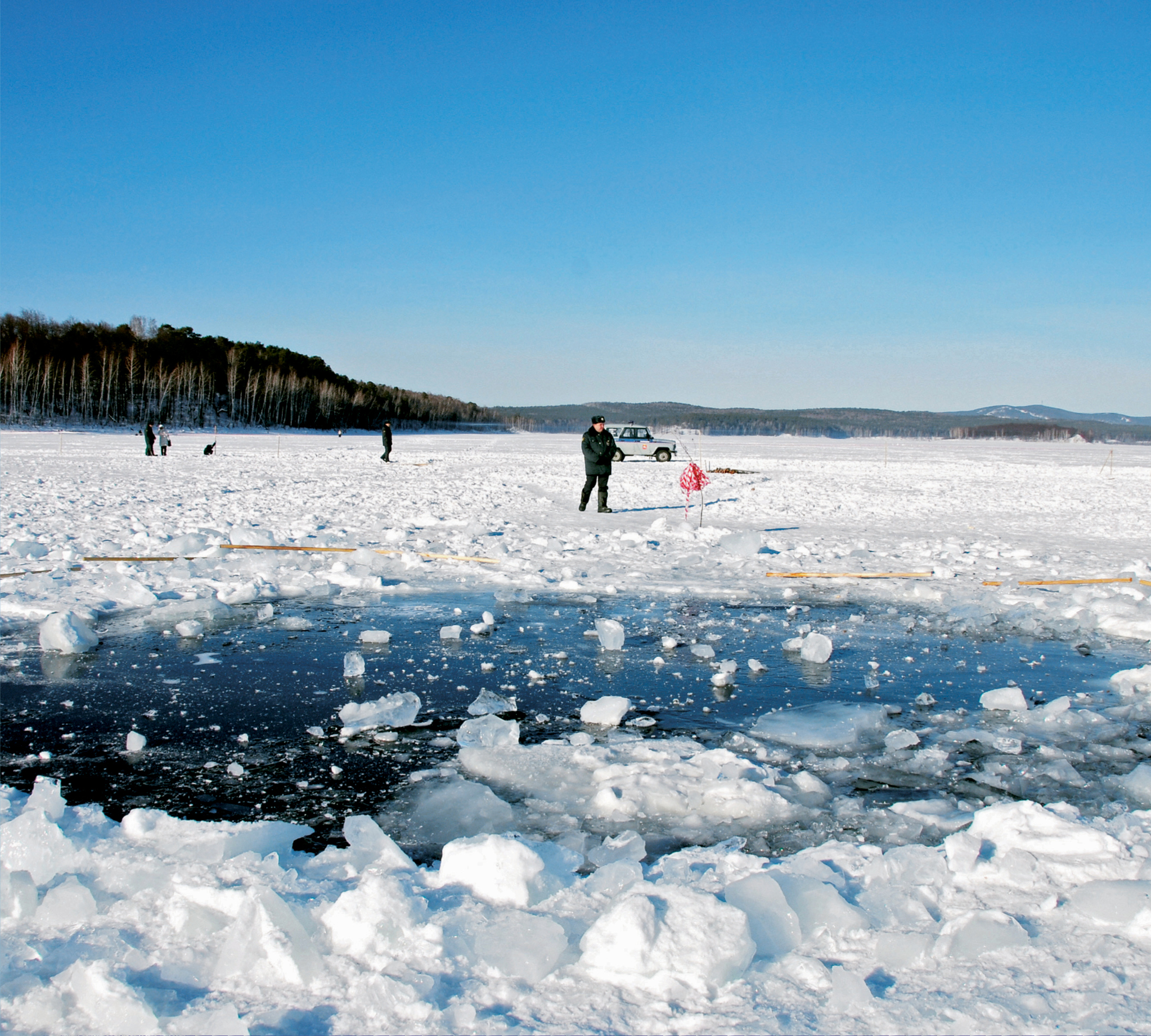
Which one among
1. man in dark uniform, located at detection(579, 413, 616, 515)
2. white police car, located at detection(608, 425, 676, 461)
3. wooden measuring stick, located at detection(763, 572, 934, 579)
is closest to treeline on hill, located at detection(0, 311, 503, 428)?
white police car, located at detection(608, 425, 676, 461)

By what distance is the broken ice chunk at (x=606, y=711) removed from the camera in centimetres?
466

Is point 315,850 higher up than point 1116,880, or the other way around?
point 1116,880

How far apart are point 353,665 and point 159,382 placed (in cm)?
10550

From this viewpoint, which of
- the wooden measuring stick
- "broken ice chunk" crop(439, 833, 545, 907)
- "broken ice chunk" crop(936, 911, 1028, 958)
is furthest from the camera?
the wooden measuring stick

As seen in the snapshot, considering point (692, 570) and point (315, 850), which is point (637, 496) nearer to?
point (692, 570)

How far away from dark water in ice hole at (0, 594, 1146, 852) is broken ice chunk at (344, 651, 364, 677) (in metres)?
0.08

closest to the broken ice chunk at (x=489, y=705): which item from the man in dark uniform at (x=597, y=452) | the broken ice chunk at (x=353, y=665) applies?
the broken ice chunk at (x=353, y=665)

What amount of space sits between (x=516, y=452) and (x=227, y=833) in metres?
45.4

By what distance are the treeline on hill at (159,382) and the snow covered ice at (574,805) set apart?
77451mm

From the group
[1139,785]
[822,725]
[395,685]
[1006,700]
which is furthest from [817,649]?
[395,685]

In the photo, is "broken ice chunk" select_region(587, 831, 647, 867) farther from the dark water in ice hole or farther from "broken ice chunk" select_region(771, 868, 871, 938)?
the dark water in ice hole

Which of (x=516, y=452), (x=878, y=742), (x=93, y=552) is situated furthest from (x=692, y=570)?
(x=516, y=452)

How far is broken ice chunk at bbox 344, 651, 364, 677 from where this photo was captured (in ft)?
17.9

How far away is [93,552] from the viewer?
9602mm
